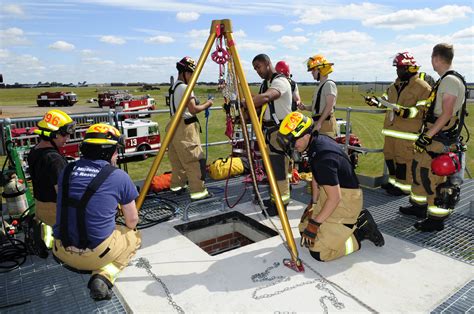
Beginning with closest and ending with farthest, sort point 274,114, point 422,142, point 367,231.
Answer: point 367,231 < point 422,142 < point 274,114

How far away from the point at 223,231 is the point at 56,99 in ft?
166

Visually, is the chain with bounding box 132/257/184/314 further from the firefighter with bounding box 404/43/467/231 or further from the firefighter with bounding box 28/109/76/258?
the firefighter with bounding box 404/43/467/231

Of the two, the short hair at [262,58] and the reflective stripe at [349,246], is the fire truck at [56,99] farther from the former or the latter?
the reflective stripe at [349,246]

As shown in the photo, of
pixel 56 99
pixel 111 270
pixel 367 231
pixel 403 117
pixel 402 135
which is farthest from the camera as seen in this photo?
pixel 56 99

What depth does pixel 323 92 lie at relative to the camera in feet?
19.1

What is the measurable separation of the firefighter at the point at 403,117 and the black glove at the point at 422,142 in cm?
86

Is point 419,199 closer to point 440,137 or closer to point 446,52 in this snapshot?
point 440,137

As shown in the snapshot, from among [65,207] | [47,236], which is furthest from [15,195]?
→ [65,207]

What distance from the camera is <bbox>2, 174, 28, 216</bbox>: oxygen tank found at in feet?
15.2

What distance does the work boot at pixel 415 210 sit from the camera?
4980mm

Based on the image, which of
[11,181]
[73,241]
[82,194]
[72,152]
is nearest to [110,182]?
[82,194]

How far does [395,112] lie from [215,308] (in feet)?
13.7

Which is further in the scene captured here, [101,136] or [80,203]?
[101,136]

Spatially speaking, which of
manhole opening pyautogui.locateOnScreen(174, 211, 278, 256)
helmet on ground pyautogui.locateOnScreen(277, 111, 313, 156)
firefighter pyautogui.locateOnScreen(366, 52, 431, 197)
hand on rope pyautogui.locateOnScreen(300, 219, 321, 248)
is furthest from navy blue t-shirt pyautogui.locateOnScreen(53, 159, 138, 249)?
firefighter pyautogui.locateOnScreen(366, 52, 431, 197)
